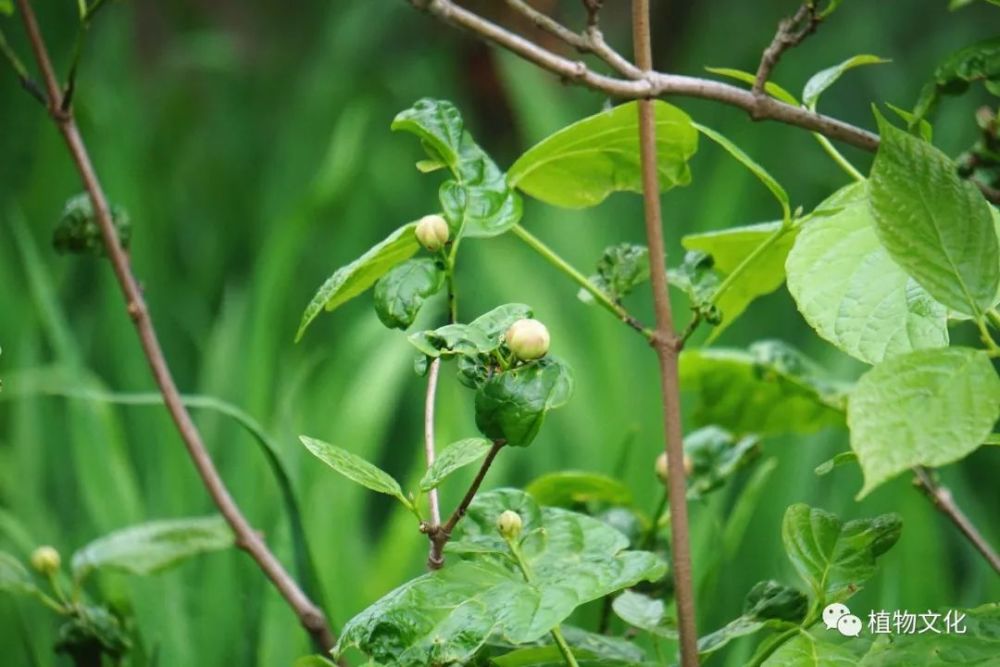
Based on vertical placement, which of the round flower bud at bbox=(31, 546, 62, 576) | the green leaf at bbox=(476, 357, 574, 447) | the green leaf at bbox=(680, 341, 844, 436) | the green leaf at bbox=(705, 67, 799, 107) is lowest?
the round flower bud at bbox=(31, 546, 62, 576)

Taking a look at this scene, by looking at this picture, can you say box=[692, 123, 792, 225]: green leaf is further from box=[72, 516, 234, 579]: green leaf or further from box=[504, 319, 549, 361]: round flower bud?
box=[72, 516, 234, 579]: green leaf

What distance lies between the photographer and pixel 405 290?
0.46 m

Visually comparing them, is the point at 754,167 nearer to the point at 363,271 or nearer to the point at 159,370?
the point at 363,271

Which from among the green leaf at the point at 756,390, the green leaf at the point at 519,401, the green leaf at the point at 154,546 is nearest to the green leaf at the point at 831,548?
the green leaf at the point at 519,401

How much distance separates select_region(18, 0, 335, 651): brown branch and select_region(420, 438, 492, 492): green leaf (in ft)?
0.79

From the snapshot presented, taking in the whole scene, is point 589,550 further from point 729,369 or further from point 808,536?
point 729,369

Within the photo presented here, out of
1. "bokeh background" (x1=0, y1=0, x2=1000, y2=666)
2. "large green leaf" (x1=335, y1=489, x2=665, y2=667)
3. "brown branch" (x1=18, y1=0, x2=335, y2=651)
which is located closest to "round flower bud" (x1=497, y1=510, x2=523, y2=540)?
"large green leaf" (x1=335, y1=489, x2=665, y2=667)

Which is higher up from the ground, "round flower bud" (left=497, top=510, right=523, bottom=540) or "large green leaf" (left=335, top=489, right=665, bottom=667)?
→ "round flower bud" (left=497, top=510, right=523, bottom=540)

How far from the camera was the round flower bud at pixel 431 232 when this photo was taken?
18.3 inches

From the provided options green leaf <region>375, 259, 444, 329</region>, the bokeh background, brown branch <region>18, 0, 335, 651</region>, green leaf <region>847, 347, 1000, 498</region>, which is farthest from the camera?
the bokeh background

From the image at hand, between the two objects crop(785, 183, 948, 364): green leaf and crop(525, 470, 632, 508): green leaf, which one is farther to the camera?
crop(525, 470, 632, 508): green leaf

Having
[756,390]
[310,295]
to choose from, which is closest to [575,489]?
[756,390]

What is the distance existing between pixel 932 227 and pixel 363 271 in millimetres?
223

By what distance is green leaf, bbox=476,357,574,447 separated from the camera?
415mm
